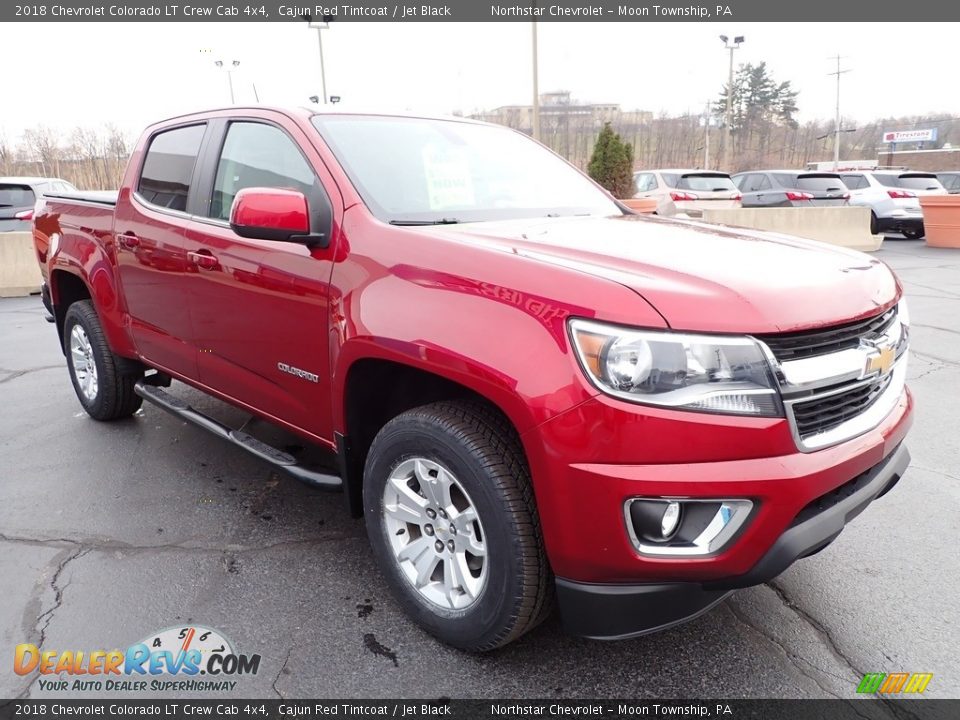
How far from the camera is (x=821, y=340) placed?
6.48 ft

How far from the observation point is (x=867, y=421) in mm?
2154

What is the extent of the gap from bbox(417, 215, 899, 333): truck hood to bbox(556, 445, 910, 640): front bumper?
544 mm

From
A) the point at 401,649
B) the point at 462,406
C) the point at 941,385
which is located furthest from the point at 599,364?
the point at 941,385

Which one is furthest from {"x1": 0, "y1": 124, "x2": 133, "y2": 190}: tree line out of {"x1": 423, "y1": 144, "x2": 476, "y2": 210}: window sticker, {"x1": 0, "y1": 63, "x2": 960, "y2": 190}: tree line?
{"x1": 423, "y1": 144, "x2": 476, "y2": 210}: window sticker

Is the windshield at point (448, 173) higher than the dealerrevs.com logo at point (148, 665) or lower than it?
higher

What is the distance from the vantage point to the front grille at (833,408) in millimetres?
1922

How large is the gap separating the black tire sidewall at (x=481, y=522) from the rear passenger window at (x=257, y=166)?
1.05m

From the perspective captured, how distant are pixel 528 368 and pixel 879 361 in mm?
1141

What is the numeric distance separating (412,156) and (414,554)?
1.68 m

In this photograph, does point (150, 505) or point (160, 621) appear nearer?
point (160, 621)

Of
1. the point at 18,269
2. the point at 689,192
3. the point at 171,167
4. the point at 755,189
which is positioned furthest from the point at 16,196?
the point at 755,189

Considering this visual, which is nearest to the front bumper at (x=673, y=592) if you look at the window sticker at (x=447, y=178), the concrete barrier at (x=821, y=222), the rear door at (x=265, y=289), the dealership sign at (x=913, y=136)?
the rear door at (x=265, y=289)

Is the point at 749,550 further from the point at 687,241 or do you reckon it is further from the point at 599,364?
the point at 687,241

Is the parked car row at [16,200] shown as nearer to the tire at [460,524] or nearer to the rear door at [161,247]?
the rear door at [161,247]
